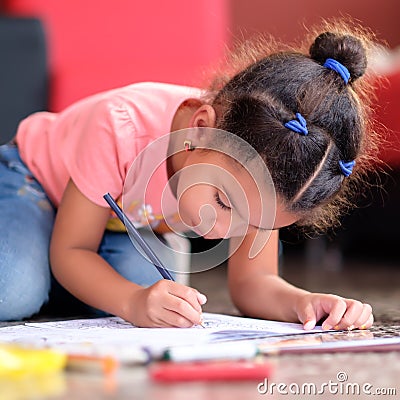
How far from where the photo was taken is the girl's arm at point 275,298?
2.93 feet

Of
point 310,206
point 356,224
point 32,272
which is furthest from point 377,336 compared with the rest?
point 356,224

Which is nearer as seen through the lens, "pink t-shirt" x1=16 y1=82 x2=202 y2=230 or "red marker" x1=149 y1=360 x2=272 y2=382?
"red marker" x1=149 y1=360 x2=272 y2=382

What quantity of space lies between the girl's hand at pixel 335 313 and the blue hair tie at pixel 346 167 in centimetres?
13

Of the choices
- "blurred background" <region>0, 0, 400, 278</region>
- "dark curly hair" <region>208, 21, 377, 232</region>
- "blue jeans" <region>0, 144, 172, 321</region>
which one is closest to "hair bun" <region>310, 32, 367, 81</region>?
"dark curly hair" <region>208, 21, 377, 232</region>

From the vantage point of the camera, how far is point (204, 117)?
943 mm

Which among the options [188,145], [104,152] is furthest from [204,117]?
[104,152]

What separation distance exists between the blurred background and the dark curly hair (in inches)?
30.0

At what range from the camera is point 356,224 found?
203 centimetres

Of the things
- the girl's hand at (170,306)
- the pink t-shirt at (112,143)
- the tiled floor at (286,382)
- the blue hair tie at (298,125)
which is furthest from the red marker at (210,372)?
the pink t-shirt at (112,143)

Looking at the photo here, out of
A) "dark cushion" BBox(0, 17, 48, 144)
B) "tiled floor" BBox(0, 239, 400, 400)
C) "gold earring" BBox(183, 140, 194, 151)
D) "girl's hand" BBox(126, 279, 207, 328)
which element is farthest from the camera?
"dark cushion" BBox(0, 17, 48, 144)

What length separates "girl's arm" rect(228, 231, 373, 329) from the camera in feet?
2.93

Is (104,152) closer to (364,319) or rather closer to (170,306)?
(170,306)

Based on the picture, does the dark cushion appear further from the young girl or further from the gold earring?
the gold earring

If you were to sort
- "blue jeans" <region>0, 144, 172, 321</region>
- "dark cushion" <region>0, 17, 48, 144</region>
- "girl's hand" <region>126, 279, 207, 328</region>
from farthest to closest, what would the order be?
1. "dark cushion" <region>0, 17, 48, 144</region>
2. "blue jeans" <region>0, 144, 172, 321</region>
3. "girl's hand" <region>126, 279, 207, 328</region>
